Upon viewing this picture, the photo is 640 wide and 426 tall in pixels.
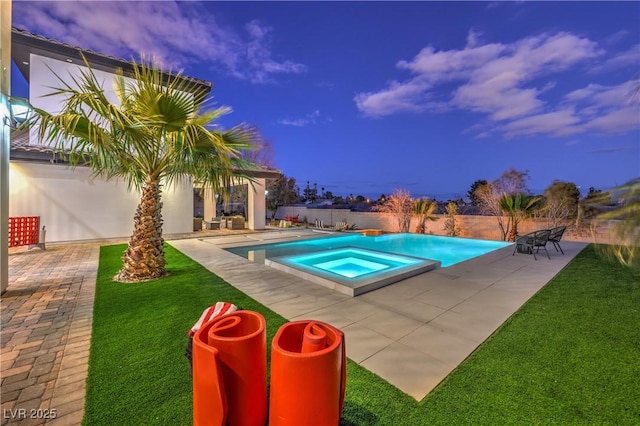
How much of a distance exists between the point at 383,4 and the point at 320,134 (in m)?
45.7

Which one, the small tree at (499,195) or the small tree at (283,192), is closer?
the small tree at (499,195)

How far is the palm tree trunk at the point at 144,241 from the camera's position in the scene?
20.9ft

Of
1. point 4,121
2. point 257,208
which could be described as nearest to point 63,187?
point 4,121

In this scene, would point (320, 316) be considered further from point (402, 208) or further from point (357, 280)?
point (402, 208)

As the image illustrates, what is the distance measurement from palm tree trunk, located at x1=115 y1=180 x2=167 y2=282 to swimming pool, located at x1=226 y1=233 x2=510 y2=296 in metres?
2.93

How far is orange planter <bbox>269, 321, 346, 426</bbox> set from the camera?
1.62m

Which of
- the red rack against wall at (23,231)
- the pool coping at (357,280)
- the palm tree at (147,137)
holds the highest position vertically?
the palm tree at (147,137)

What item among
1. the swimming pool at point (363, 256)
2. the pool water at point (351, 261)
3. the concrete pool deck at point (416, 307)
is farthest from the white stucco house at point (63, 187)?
the concrete pool deck at point (416, 307)

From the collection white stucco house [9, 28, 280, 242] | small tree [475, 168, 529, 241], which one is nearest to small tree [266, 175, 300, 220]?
white stucco house [9, 28, 280, 242]

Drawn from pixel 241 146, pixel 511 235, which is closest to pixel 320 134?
pixel 511 235

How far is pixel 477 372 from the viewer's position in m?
2.89

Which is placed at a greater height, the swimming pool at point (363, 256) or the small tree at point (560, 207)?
the small tree at point (560, 207)

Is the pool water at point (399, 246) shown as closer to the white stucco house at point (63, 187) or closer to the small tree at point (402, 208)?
the small tree at point (402, 208)

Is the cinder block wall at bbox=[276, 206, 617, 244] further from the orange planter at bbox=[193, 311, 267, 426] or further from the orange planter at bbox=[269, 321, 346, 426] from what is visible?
the orange planter at bbox=[193, 311, 267, 426]
